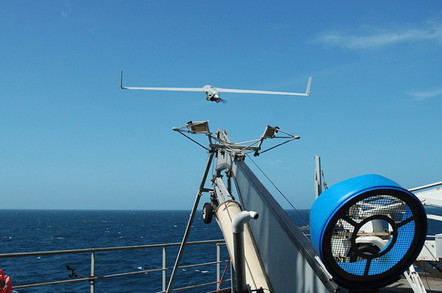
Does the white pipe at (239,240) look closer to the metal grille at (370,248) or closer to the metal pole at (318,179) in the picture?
the metal grille at (370,248)

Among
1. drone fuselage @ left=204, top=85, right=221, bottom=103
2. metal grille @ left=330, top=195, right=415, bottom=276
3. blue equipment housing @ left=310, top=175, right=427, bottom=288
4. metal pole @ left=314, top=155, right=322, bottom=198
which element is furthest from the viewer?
drone fuselage @ left=204, top=85, right=221, bottom=103

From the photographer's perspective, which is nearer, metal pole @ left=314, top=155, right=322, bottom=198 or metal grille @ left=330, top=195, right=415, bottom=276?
metal grille @ left=330, top=195, right=415, bottom=276

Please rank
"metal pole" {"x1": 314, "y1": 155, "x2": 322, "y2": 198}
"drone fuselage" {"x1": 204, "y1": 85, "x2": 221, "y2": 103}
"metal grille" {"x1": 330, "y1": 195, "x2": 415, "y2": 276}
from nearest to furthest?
"metal grille" {"x1": 330, "y1": 195, "x2": 415, "y2": 276}
"metal pole" {"x1": 314, "y1": 155, "x2": 322, "y2": 198}
"drone fuselage" {"x1": 204, "y1": 85, "x2": 221, "y2": 103}

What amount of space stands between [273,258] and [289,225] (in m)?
0.53

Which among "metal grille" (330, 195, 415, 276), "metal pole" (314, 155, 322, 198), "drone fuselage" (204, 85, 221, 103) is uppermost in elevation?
"drone fuselage" (204, 85, 221, 103)

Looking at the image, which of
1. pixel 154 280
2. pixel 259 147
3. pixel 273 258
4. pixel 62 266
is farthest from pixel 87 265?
pixel 273 258

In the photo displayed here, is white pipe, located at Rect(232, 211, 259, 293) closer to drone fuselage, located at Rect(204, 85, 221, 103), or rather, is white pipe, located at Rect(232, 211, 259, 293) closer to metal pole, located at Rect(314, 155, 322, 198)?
metal pole, located at Rect(314, 155, 322, 198)

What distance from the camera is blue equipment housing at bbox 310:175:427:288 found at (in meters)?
2.96

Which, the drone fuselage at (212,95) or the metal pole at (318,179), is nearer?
the metal pole at (318,179)

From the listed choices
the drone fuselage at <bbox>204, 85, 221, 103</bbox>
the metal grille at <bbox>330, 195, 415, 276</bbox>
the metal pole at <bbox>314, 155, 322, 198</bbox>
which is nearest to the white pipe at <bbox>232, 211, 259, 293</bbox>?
the metal grille at <bbox>330, 195, 415, 276</bbox>

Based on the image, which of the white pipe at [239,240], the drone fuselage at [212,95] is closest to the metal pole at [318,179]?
the drone fuselage at [212,95]

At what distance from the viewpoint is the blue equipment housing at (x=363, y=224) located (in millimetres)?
2965

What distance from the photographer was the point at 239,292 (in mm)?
3148

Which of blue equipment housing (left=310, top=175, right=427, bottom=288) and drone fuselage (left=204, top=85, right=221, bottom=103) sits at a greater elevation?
drone fuselage (left=204, top=85, right=221, bottom=103)
